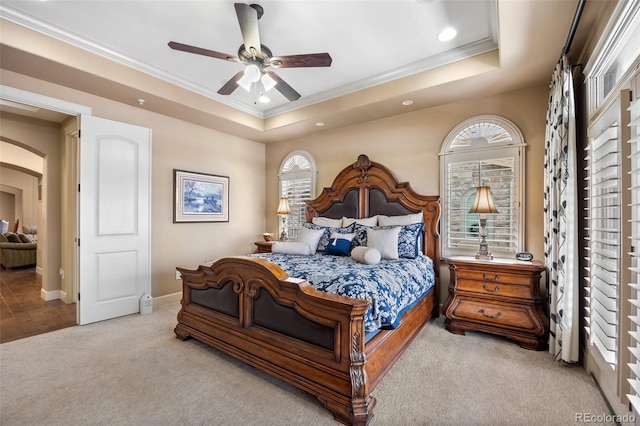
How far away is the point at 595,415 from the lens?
6.03 feet

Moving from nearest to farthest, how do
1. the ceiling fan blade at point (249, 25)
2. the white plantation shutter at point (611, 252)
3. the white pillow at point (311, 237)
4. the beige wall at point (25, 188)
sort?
1. the white plantation shutter at point (611, 252)
2. the ceiling fan blade at point (249, 25)
3. the white pillow at point (311, 237)
4. the beige wall at point (25, 188)

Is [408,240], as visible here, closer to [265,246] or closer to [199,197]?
[265,246]

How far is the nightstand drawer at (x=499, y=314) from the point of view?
278 centimetres

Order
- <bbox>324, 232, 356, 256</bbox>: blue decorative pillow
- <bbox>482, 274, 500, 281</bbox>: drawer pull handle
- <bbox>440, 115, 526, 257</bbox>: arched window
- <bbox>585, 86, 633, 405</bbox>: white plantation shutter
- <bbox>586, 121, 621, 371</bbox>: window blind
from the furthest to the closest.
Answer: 1. <bbox>324, 232, 356, 256</bbox>: blue decorative pillow
2. <bbox>440, 115, 526, 257</bbox>: arched window
3. <bbox>482, 274, 500, 281</bbox>: drawer pull handle
4. <bbox>586, 121, 621, 371</bbox>: window blind
5. <bbox>585, 86, 633, 405</bbox>: white plantation shutter

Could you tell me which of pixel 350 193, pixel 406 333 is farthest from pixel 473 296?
pixel 350 193

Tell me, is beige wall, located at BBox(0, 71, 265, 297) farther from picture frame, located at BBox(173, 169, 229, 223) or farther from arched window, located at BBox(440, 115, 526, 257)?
arched window, located at BBox(440, 115, 526, 257)

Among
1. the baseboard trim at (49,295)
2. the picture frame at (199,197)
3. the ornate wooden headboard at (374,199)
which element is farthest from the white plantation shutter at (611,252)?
the baseboard trim at (49,295)

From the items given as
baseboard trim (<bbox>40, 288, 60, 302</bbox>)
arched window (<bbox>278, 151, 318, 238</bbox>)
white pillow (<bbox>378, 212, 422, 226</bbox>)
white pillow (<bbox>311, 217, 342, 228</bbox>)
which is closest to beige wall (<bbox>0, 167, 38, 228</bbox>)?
baseboard trim (<bbox>40, 288, 60, 302</bbox>)

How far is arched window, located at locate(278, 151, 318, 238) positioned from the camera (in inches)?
201

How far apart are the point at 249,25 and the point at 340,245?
2.44 metres

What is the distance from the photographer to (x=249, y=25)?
2.20 metres

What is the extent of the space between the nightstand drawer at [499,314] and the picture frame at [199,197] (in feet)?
12.4

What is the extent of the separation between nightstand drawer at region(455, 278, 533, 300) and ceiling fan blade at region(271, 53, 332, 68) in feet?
8.60

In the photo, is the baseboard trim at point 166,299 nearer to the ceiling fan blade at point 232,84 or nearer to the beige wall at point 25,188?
the ceiling fan blade at point 232,84
